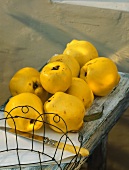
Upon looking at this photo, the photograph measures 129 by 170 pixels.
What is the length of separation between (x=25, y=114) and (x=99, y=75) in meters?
0.29

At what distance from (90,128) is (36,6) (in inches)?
35.4

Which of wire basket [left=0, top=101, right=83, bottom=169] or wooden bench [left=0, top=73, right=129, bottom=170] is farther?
wooden bench [left=0, top=73, right=129, bottom=170]

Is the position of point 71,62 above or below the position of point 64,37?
above

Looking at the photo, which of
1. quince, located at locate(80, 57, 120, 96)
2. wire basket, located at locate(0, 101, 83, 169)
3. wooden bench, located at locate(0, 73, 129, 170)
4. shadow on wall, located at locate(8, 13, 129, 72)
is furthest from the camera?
shadow on wall, located at locate(8, 13, 129, 72)

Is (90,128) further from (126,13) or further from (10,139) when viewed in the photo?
(126,13)

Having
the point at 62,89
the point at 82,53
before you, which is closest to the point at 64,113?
the point at 62,89

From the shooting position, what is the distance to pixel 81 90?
4.62 ft

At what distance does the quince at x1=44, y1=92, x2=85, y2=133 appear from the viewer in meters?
1.30

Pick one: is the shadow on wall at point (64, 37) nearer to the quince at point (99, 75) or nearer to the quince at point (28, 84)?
the quince at point (99, 75)

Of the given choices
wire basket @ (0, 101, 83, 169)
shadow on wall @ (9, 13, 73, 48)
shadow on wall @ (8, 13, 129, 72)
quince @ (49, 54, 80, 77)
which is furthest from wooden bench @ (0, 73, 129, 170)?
shadow on wall @ (9, 13, 73, 48)

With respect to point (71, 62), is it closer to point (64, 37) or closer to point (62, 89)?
point (62, 89)

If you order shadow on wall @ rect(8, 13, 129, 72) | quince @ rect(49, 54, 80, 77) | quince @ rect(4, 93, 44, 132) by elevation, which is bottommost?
shadow on wall @ rect(8, 13, 129, 72)

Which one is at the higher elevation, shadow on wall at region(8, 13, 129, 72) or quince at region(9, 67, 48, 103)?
quince at region(9, 67, 48, 103)

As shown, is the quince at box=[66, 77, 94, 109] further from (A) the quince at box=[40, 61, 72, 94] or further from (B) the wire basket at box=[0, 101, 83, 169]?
(B) the wire basket at box=[0, 101, 83, 169]
